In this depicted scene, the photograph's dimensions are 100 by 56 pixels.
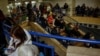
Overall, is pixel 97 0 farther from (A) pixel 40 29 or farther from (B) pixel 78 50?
(B) pixel 78 50

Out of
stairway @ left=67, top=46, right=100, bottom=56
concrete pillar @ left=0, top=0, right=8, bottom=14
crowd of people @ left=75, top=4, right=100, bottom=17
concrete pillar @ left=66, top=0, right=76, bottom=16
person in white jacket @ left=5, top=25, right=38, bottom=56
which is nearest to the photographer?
stairway @ left=67, top=46, right=100, bottom=56

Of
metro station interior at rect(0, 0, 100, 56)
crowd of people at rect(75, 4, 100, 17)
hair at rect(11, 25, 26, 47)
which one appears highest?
hair at rect(11, 25, 26, 47)

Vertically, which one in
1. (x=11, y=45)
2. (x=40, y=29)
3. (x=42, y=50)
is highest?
(x=11, y=45)

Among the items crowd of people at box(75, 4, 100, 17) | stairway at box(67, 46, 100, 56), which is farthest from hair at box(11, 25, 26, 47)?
crowd of people at box(75, 4, 100, 17)

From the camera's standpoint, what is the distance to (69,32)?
743cm

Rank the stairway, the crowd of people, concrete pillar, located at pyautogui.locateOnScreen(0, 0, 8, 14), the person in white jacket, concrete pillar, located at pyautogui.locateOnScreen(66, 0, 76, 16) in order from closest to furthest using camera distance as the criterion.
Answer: the stairway, the person in white jacket, concrete pillar, located at pyautogui.locateOnScreen(0, 0, 8, 14), the crowd of people, concrete pillar, located at pyautogui.locateOnScreen(66, 0, 76, 16)

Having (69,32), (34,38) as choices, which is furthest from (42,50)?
(69,32)

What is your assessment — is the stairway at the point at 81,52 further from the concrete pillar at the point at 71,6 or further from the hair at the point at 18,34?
the concrete pillar at the point at 71,6

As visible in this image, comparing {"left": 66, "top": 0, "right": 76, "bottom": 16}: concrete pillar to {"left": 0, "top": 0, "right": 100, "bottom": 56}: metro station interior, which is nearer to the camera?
{"left": 0, "top": 0, "right": 100, "bottom": 56}: metro station interior

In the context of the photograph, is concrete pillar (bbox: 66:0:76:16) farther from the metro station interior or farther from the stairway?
the stairway

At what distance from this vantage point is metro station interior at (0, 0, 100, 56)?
2.83 metres

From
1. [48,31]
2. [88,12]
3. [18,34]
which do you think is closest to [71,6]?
[88,12]

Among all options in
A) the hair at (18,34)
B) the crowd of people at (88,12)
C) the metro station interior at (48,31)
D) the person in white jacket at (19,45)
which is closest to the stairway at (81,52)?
the metro station interior at (48,31)

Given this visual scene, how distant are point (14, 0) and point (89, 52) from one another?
16667 mm
